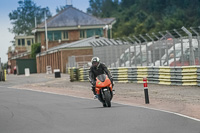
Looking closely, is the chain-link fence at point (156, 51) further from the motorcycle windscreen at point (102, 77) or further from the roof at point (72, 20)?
the roof at point (72, 20)

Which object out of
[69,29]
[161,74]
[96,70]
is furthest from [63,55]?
[96,70]

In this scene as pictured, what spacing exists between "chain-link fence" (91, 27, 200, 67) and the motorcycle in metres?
9.06

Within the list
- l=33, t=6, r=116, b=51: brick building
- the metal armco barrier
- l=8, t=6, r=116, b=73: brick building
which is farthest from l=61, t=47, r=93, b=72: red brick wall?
the metal armco barrier

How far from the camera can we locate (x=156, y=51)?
96.5 feet

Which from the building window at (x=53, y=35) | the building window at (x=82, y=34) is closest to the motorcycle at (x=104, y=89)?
the building window at (x=53, y=35)

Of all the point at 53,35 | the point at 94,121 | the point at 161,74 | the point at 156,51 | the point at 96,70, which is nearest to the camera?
the point at 94,121

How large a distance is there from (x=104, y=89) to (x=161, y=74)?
11694 mm

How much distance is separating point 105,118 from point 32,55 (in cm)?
7638

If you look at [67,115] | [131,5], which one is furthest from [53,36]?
[131,5]

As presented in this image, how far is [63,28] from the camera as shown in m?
78.9

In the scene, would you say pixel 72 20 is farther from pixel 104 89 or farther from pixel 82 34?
pixel 104 89

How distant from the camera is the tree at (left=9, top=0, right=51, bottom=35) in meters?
161

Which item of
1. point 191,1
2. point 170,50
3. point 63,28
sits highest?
point 191,1

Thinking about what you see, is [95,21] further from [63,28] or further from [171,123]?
[171,123]
